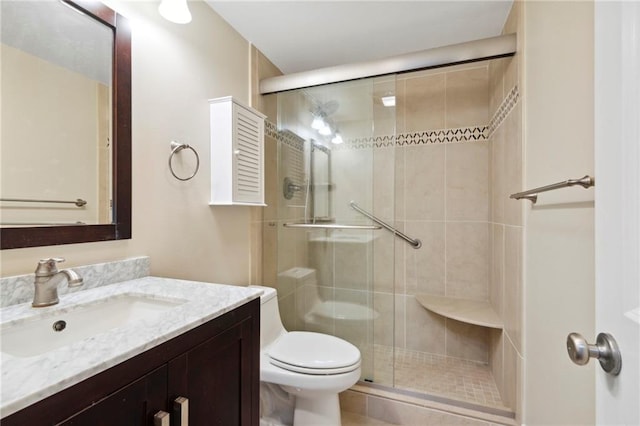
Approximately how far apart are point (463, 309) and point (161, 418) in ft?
6.52

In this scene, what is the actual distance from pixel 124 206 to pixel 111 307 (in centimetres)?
38

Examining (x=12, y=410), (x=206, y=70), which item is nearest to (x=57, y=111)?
(x=206, y=70)

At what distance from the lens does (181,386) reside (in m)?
0.66

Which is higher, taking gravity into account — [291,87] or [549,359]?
[291,87]

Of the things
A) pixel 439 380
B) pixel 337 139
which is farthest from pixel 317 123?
pixel 439 380

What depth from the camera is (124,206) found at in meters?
1.09

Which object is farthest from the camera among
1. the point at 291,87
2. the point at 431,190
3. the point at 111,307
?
the point at 431,190

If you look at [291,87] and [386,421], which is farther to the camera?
[291,87]

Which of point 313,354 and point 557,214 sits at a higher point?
point 557,214

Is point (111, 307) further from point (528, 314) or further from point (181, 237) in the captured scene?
point (528, 314)

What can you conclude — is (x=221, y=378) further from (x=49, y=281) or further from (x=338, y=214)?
(x=338, y=214)

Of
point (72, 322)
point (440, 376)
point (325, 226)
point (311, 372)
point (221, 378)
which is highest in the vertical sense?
point (325, 226)

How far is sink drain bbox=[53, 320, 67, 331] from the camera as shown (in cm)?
76
